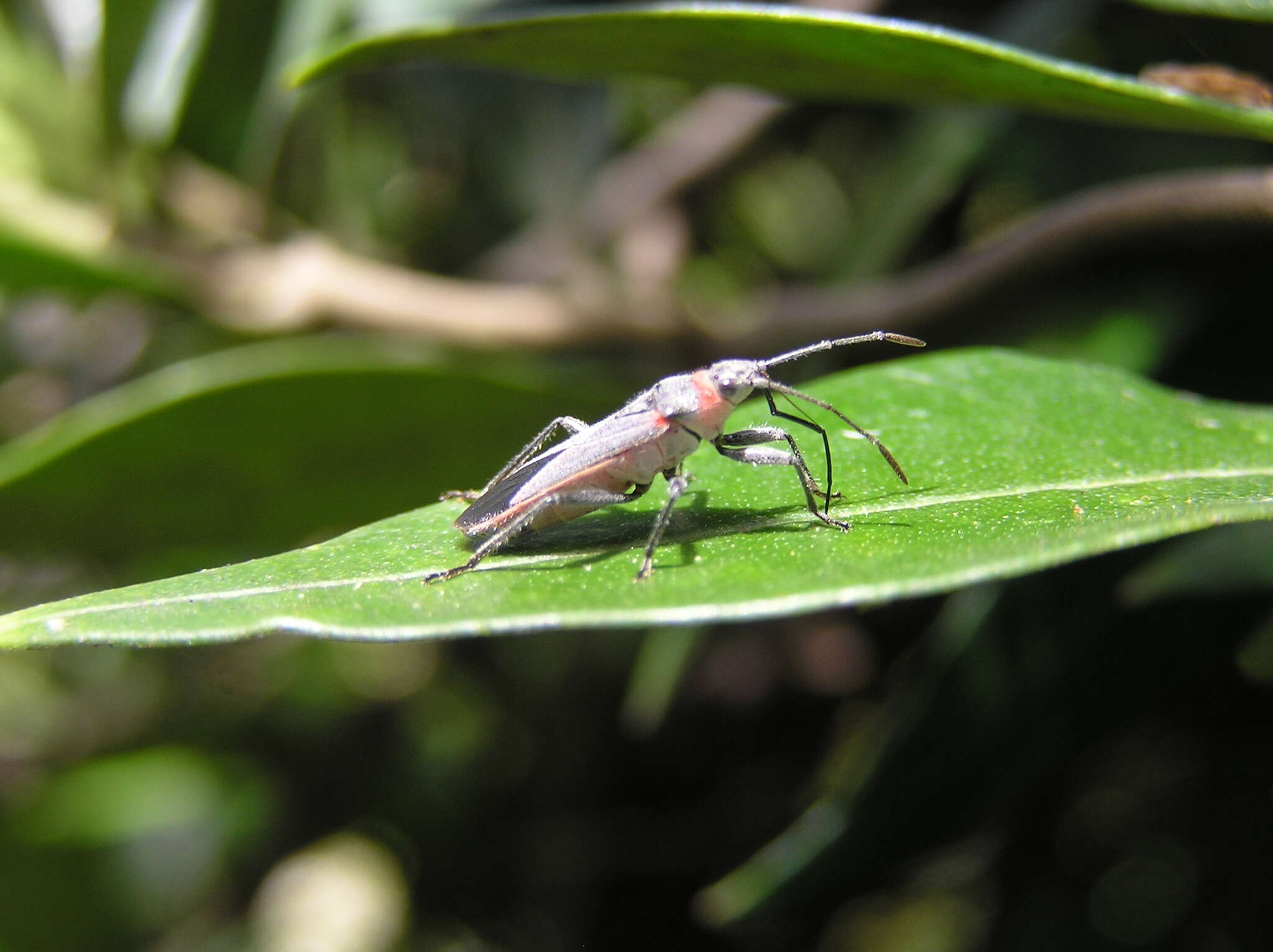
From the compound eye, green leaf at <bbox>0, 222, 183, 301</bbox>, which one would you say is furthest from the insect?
green leaf at <bbox>0, 222, 183, 301</bbox>

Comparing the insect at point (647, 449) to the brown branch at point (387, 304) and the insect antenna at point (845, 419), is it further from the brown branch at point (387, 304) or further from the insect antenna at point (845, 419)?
the brown branch at point (387, 304)

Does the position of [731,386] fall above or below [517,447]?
above

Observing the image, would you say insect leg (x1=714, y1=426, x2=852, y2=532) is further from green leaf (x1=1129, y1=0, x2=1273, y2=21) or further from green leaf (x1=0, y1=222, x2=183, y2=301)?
green leaf (x1=0, y1=222, x2=183, y2=301)

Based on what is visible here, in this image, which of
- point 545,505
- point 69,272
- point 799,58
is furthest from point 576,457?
point 69,272

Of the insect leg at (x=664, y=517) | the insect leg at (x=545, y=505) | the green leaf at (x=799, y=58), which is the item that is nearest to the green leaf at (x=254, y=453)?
the insect leg at (x=545, y=505)

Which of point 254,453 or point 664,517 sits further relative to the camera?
point 254,453

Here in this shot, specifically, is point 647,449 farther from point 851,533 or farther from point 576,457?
point 851,533

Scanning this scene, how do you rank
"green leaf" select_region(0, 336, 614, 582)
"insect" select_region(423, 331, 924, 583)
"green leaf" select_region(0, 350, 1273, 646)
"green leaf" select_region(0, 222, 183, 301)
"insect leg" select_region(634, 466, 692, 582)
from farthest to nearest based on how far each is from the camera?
1. "green leaf" select_region(0, 222, 183, 301)
2. "green leaf" select_region(0, 336, 614, 582)
3. "insect" select_region(423, 331, 924, 583)
4. "insect leg" select_region(634, 466, 692, 582)
5. "green leaf" select_region(0, 350, 1273, 646)
